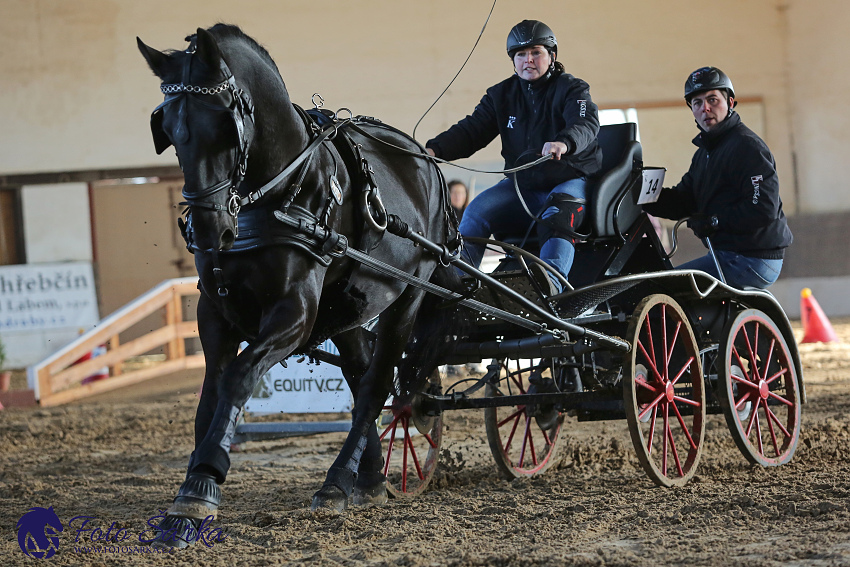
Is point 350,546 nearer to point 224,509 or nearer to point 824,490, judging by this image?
point 224,509

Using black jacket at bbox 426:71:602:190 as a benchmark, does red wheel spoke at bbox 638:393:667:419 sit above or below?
below

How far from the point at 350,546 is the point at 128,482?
2.27 m

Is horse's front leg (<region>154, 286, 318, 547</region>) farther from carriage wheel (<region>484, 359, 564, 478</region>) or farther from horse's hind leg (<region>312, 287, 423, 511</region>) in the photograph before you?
carriage wheel (<region>484, 359, 564, 478</region>)

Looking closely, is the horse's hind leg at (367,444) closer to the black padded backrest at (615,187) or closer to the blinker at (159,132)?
the black padded backrest at (615,187)

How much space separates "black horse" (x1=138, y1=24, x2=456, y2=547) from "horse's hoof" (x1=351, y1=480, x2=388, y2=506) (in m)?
0.32

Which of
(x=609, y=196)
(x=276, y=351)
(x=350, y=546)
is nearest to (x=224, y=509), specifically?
(x=350, y=546)

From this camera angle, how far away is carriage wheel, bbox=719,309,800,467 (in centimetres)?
427

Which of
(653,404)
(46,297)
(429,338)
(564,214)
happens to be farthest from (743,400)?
(46,297)

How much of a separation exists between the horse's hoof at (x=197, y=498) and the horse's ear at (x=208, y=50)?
118 centimetres

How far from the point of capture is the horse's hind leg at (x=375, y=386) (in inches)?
145

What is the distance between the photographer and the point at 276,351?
9.34ft

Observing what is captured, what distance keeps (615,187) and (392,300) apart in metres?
1.44

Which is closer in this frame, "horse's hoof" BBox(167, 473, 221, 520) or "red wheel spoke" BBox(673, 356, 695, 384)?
"horse's hoof" BBox(167, 473, 221, 520)

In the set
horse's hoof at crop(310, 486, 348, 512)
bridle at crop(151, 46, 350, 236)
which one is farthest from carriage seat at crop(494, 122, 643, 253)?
bridle at crop(151, 46, 350, 236)
